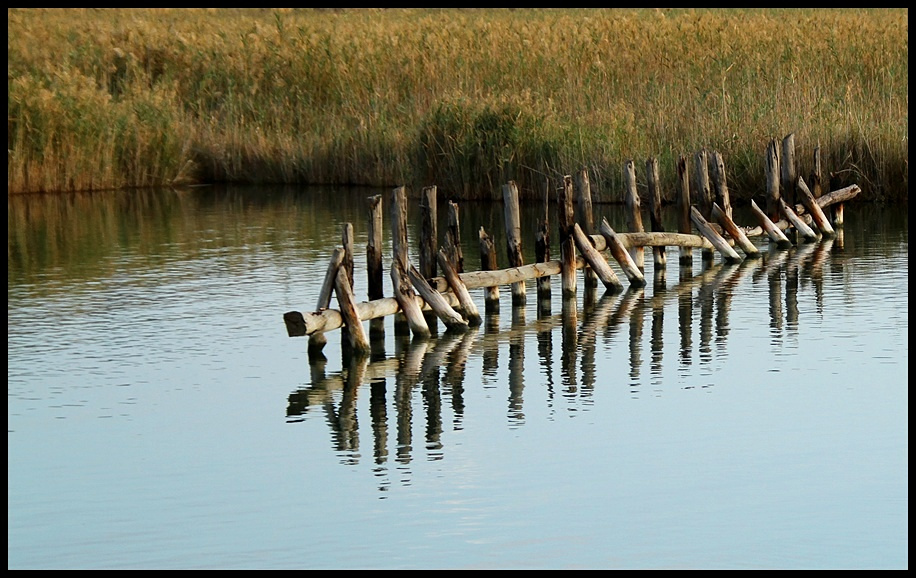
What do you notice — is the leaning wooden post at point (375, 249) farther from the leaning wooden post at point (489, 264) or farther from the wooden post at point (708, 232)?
the wooden post at point (708, 232)

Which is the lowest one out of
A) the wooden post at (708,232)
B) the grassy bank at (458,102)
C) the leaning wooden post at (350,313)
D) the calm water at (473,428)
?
the calm water at (473,428)

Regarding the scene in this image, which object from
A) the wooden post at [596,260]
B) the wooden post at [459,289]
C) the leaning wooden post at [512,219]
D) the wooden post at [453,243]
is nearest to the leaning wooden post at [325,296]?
the wooden post at [459,289]

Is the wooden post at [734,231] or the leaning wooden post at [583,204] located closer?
the leaning wooden post at [583,204]

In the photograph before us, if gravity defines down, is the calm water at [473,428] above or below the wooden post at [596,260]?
below

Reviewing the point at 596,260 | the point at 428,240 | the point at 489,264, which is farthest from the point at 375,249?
the point at 596,260

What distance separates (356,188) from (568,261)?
36.1ft

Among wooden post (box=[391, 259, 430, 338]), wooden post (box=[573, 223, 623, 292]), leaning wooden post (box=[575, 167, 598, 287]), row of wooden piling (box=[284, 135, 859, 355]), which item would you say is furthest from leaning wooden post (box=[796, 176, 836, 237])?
wooden post (box=[391, 259, 430, 338])

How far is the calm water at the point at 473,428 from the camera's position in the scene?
7160 mm

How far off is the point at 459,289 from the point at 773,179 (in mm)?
6137

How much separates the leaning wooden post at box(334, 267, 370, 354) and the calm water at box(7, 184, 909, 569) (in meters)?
0.19

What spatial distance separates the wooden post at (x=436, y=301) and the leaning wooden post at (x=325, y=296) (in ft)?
2.37

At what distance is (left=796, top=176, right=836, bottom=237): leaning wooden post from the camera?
→ 17.7 meters

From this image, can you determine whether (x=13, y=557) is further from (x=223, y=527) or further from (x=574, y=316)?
(x=574, y=316)
